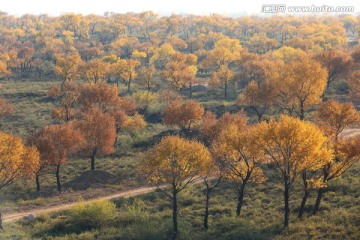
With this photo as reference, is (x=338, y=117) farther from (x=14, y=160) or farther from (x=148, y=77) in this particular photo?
(x=148, y=77)

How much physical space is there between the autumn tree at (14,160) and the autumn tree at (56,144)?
6.53 metres

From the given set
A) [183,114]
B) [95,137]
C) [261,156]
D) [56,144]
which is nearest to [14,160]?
[56,144]

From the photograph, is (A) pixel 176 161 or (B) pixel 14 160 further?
(B) pixel 14 160

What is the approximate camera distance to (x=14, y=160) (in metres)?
45.5

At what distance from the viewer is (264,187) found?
51.9 meters

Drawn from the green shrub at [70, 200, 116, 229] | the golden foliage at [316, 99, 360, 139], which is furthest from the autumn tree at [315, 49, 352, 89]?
the green shrub at [70, 200, 116, 229]

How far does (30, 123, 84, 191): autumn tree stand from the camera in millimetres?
56281

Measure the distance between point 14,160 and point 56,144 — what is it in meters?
12.3

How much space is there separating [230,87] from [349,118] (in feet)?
248

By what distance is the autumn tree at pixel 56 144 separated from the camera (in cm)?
5628

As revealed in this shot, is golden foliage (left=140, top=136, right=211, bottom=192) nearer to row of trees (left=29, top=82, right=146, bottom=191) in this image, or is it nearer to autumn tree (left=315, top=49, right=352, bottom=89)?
row of trees (left=29, top=82, right=146, bottom=191)

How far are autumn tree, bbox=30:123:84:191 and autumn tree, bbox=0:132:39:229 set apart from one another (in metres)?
6.53

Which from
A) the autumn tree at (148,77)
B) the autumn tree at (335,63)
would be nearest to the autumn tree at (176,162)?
the autumn tree at (335,63)

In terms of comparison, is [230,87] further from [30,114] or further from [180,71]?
[30,114]
